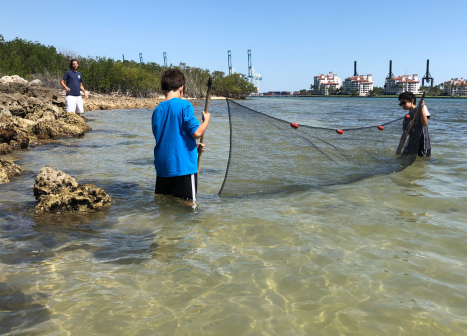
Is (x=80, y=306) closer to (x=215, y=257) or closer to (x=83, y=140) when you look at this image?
(x=215, y=257)

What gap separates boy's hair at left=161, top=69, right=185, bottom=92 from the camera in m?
4.25

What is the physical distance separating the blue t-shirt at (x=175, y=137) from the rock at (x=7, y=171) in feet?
11.9

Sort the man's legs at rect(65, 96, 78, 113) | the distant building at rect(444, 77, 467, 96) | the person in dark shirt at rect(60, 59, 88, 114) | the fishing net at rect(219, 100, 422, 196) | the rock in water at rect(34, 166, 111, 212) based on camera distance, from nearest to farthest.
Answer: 1. the rock in water at rect(34, 166, 111, 212)
2. the fishing net at rect(219, 100, 422, 196)
3. the person in dark shirt at rect(60, 59, 88, 114)
4. the man's legs at rect(65, 96, 78, 113)
5. the distant building at rect(444, 77, 467, 96)

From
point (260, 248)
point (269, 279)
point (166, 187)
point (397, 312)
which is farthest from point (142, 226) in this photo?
point (397, 312)

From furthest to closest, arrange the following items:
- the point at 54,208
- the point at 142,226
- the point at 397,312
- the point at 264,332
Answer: the point at 54,208 → the point at 142,226 → the point at 397,312 → the point at 264,332

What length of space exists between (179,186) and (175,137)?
666 millimetres

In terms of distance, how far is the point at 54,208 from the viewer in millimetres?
4906

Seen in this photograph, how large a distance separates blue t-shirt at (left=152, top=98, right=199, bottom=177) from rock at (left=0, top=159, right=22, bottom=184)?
11.9 ft

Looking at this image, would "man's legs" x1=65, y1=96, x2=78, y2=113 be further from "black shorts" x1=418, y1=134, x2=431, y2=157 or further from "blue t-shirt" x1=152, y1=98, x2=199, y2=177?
"black shorts" x1=418, y1=134, x2=431, y2=157

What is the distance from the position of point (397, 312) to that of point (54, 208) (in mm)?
4322

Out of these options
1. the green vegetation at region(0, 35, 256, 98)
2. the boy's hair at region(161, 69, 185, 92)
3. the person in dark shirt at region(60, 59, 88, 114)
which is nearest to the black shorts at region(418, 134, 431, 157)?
the boy's hair at region(161, 69, 185, 92)

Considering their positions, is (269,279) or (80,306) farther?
(269,279)

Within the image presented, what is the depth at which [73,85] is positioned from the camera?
36.7ft

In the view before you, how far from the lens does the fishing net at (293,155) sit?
5605mm
